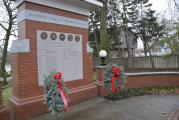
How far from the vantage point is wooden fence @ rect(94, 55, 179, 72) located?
421 inches

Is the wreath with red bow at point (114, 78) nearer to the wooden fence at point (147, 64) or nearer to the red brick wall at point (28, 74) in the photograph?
the red brick wall at point (28, 74)

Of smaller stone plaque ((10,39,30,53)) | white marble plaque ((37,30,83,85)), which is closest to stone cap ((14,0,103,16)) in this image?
white marble plaque ((37,30,83,85))

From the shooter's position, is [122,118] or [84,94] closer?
[122,118]

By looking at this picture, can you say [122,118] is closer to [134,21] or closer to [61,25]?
[61,25]

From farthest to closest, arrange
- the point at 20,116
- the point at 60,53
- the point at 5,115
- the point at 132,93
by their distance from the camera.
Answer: the point at 132,93 < the point at 60,53 < the point at 20,116 < the point at 5,115

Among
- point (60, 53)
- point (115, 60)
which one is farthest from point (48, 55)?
point (115, 60)

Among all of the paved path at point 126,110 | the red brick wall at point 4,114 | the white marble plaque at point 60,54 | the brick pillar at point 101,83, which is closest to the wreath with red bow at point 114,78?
the brick pillar at point 101,83

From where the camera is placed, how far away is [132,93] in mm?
7414

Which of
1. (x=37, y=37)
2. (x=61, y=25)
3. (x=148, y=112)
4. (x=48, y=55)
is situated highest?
(x=61, y=25)

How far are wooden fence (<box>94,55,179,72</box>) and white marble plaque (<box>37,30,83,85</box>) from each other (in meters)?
5.24

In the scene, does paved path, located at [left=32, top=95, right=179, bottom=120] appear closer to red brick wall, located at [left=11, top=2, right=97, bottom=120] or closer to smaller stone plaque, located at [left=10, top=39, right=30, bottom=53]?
red brick wall, located at [left=11, top=2, right=97, bottom=120]

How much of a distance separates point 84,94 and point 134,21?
711 inches

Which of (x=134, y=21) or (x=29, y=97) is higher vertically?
(x=134, y=21)

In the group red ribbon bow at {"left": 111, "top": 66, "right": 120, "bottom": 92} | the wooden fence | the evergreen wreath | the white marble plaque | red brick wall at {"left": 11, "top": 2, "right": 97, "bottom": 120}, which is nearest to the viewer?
the evergreen wreath
